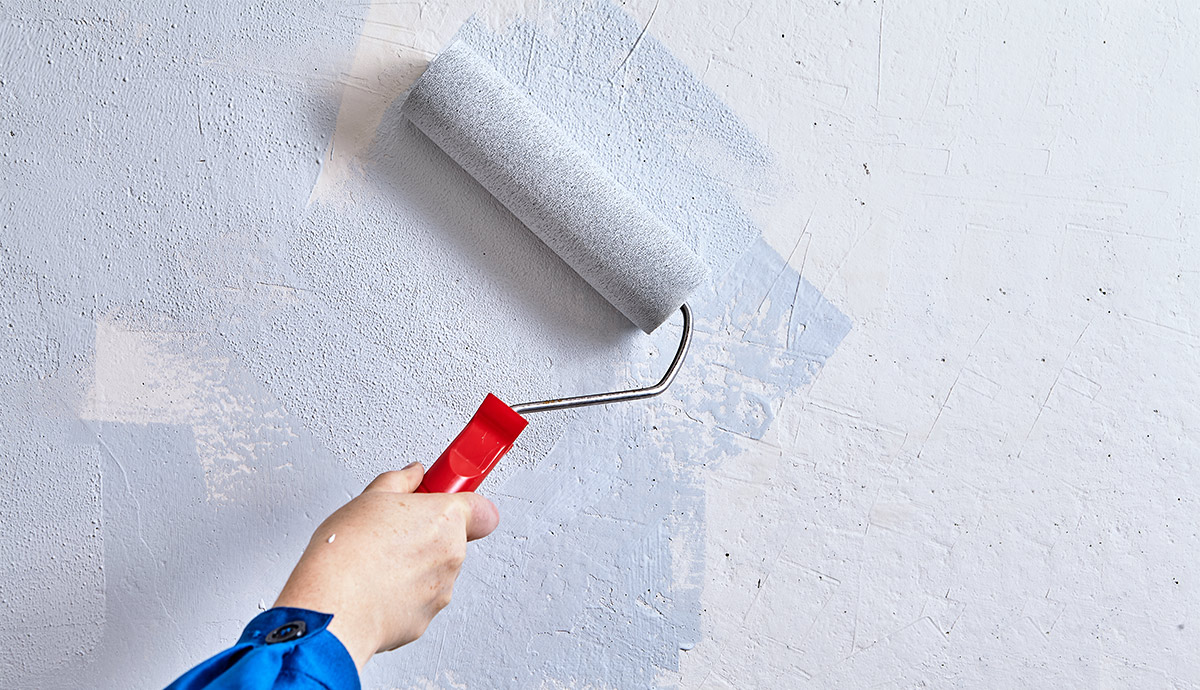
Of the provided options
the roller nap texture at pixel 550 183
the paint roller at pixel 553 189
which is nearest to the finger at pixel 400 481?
the paint roller at pixel 553 189

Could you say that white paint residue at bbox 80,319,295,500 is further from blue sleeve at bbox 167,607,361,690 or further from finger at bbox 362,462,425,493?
blue sleeve at bbox 167,607,361,690

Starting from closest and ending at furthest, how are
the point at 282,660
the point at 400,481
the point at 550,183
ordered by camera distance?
the point at 282,660 < the point at 400,481 < the point at 550,183

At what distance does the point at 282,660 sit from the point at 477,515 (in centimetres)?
20

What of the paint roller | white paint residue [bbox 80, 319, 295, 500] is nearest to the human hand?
the paint roller

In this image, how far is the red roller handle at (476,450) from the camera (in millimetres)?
669

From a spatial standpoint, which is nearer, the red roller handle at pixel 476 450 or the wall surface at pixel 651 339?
the red roller handle at pixel 476 450

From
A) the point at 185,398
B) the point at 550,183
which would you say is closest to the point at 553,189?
the point at 550,183

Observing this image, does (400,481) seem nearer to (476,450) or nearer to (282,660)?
(476,450)

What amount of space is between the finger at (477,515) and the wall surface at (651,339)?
6.9 inches

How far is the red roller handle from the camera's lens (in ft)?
2.19

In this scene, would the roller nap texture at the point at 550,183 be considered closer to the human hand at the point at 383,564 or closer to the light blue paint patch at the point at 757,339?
the light blue paint patch at the point at 757,339

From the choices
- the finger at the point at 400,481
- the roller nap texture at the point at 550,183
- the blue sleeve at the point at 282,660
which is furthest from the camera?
the roller nap texture at the point at 550,183

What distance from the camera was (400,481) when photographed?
0.64 meters

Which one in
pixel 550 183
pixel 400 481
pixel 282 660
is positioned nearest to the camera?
pixel 282 660
